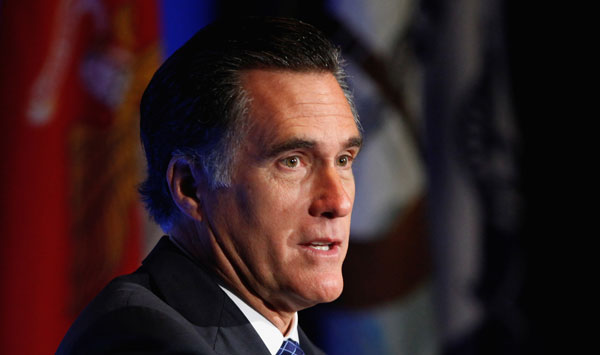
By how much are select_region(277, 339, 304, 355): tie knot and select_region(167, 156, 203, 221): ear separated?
25 cm

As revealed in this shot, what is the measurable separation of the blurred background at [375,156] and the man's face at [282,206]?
4.76 ft

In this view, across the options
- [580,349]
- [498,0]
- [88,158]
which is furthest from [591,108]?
[88,158]

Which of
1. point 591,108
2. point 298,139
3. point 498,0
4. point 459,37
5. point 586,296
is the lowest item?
point 586,296

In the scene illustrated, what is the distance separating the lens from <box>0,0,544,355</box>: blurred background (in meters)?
2.60

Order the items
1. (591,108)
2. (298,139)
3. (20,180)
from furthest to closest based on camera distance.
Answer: (591,108) < (20,180) < (298,139)

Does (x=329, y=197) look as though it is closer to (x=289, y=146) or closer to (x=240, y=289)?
(x=289, y=146)

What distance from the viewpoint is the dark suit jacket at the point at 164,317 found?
984mm

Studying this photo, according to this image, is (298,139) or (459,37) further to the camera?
(459,37)

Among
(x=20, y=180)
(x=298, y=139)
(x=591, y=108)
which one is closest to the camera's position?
(x=298, y=139)

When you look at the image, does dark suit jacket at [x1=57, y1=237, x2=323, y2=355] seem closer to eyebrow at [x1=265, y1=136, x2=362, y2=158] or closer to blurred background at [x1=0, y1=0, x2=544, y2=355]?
eyebrow at [x1=265, y1=136, x2=362, y2=158]

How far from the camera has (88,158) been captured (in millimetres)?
2643

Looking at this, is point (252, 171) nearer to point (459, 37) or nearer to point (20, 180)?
point (20, 180)

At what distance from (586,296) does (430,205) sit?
0.66 metres

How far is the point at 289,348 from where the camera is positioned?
1.24 metres
